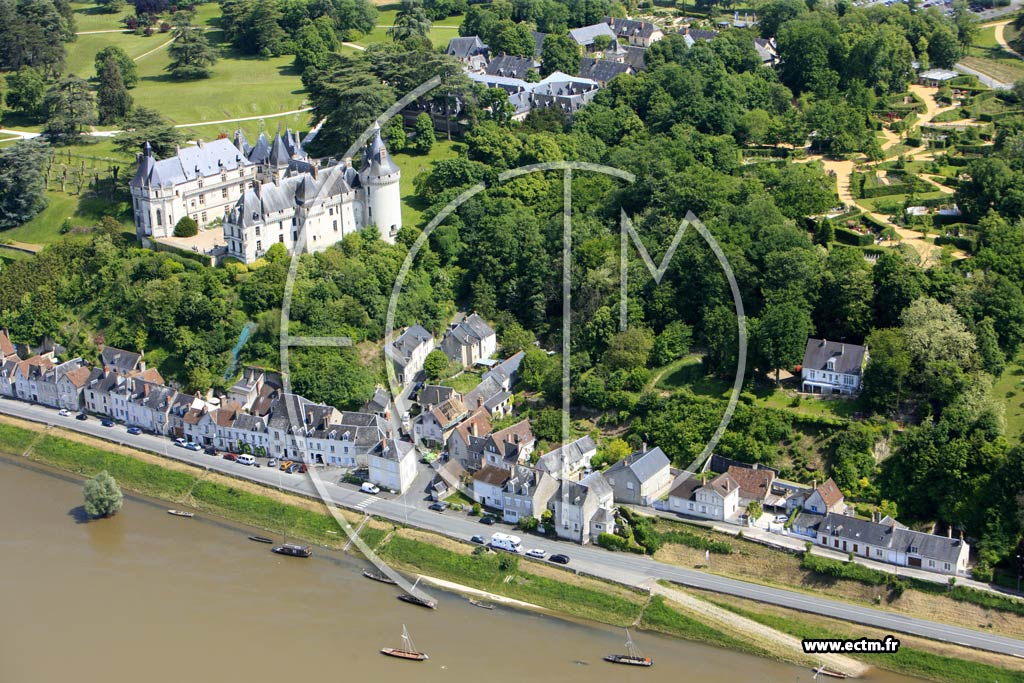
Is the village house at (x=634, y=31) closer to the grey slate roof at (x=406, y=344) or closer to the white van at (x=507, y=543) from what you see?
the grey slate roof at (x=406, y=344)

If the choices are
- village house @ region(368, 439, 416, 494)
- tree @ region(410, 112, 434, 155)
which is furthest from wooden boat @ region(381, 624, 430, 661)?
tree @ region(410, 112, 434, 155)

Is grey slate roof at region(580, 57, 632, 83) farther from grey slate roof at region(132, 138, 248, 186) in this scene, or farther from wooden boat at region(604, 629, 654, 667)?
wooden boat at region(604, 629, 654, 667)

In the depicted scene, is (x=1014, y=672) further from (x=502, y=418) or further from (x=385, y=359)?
(x=385, y=359)

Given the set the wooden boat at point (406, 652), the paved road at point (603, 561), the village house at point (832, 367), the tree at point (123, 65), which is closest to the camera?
the wooden boat at point (406, 652)

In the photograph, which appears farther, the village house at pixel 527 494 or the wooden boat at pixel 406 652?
the village house at pixel 527 494

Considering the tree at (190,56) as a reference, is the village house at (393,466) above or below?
below

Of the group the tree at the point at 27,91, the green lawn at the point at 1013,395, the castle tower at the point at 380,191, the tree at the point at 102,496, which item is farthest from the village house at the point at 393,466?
the tree at the point at 27,91
